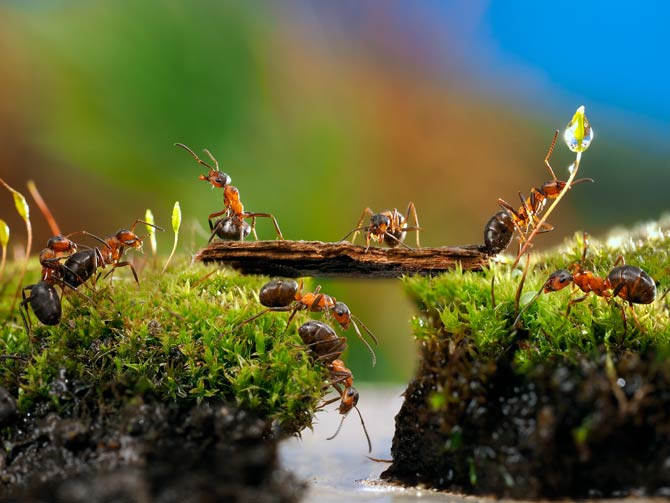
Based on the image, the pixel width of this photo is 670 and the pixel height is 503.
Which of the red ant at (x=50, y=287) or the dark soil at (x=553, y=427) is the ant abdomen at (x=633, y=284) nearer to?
the dark soil at (x=553, y=427)

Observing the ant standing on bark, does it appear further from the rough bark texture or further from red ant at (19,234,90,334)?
red ant at (19,234,90,334)

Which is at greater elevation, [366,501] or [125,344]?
[125,344]

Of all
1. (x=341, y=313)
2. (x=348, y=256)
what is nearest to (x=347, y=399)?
(x=341, y=313)

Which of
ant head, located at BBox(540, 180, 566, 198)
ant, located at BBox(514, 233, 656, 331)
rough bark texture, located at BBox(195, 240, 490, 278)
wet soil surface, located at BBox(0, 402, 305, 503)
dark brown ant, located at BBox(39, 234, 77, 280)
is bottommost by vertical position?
wet soil surface, located at BBox(0, 402, 305, 503)

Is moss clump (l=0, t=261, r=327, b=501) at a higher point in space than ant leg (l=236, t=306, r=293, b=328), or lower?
lower

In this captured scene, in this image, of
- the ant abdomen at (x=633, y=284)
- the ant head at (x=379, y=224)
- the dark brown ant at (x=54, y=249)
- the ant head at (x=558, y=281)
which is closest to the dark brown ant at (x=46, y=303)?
the dark brown ant at (x=54, y=249)

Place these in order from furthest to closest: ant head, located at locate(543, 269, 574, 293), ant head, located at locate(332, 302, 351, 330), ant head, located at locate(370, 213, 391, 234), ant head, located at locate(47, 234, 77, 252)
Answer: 1. ant head, located at locate(370, 213, 391, 234)
2. ant head, located at locate(47, 234, 77, 252)
3. ant head, located at locate(332, 302, 351, 330)
4. ant head, located at locate(543, 269, 574, 293)

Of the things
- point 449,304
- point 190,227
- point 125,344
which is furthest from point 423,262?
point 190,227

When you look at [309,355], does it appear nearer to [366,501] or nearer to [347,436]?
[366,501]

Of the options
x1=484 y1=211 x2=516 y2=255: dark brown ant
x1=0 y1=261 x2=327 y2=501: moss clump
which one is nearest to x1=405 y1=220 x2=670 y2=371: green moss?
x1=484 y1=211 x2=516 y2=255: dark brown ant
